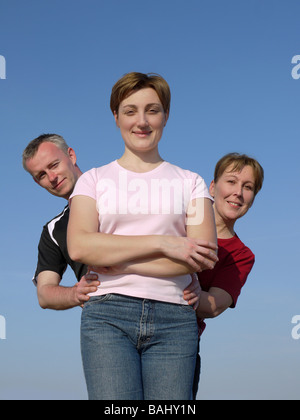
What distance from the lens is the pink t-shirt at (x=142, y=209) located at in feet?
11.1

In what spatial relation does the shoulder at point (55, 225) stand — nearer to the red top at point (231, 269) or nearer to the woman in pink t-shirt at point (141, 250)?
the red top at point (231, 269)

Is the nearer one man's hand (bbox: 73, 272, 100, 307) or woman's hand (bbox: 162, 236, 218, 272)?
woman's hand (bbox: 162, 236, 218, 272)

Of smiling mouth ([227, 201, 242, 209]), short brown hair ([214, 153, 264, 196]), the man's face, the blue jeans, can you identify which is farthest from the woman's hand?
the man's face

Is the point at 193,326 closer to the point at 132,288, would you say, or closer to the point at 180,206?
the point at 132,288

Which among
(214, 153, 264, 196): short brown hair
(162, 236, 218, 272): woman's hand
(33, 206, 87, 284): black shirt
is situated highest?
(214, 153, 264, 196): short brown hair

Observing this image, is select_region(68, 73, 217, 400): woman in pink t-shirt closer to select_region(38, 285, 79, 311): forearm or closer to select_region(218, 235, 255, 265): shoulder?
select_region(38, 285, 79, 311): forearm

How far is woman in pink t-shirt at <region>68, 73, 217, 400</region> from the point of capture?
329cm

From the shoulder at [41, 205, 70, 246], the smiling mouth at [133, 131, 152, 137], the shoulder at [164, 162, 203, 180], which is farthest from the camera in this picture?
the shoulder at [41, 205, 70, 246]

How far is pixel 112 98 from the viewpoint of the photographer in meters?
3.72

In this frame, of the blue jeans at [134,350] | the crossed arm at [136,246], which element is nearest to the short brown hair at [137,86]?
the crossed arm at [136,246]

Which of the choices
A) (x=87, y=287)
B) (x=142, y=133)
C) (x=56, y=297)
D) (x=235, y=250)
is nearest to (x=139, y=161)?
(x=142, y=133)

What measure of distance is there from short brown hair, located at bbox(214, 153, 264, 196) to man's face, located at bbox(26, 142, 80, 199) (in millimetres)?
1746
